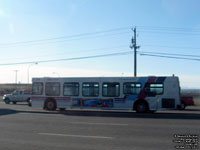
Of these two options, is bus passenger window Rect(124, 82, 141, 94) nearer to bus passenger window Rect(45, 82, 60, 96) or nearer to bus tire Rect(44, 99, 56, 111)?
bus passenger window Rect(45, 82, 60, 96)

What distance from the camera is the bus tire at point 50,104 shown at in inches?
915

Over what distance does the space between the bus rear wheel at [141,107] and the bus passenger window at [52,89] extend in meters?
6.70

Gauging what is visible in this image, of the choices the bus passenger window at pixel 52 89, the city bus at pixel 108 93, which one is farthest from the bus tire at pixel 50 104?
the bus passenger window at pixel 52 89

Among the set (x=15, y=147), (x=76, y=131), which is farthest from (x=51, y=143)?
(x=76, y=131)

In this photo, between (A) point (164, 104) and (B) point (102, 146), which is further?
(A) point (164, 104)

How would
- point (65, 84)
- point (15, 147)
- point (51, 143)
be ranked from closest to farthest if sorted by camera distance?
point (15, 147)
point (51, 143)
point (65, 84)

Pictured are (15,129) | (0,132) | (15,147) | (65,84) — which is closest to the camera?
(15,147)

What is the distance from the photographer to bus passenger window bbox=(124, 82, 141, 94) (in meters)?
21.1

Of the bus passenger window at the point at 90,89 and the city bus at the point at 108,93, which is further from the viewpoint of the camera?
the bus passenger window at the point at 90,89

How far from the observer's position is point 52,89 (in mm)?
23484

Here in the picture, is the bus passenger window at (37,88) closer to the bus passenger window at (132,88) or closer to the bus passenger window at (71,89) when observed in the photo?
the bus passenger window at (71,89)

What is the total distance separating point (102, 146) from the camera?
8.58m

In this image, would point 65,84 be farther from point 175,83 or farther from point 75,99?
point 175,83

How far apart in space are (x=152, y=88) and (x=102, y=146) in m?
12.9
